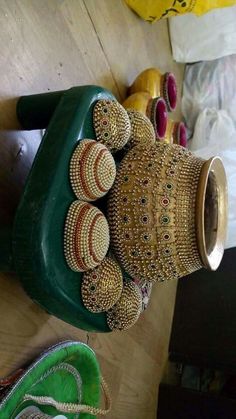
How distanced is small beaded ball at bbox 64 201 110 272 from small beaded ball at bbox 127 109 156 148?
135 mm

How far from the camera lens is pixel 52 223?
18.1 inches

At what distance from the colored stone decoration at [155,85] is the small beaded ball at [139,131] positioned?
38 cm

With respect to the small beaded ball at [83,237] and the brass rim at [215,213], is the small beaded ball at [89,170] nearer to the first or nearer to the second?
the small beaded ball at [83,237]

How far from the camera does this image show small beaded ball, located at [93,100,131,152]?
524 mm

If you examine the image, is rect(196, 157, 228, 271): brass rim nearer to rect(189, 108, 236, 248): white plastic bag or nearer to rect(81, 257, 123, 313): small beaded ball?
rect(81, 257, 123, 313): small beaded ball

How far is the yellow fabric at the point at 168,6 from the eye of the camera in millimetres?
1037

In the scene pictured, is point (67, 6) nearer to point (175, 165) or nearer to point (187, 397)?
point (175, 165)

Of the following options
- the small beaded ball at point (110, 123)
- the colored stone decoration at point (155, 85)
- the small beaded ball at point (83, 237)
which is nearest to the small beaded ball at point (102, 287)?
the small beaded ball at point (83, 237)

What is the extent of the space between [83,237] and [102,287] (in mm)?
65

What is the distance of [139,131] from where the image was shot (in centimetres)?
58

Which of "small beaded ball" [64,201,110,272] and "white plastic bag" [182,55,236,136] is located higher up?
"small beaded ball" [64,201,110,272]

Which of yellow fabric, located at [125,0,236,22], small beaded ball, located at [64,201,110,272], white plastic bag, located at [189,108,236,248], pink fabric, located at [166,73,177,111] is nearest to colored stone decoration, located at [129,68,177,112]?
pink fabric, located at [166,73,177,111]

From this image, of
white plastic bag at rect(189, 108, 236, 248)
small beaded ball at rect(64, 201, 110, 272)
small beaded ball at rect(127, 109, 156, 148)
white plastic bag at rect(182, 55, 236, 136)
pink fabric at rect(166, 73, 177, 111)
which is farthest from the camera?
white plastic bag at rect(182, 55, 236, 136)

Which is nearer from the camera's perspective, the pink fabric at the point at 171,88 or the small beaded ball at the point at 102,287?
the small beaded ball at the point at 102,287
